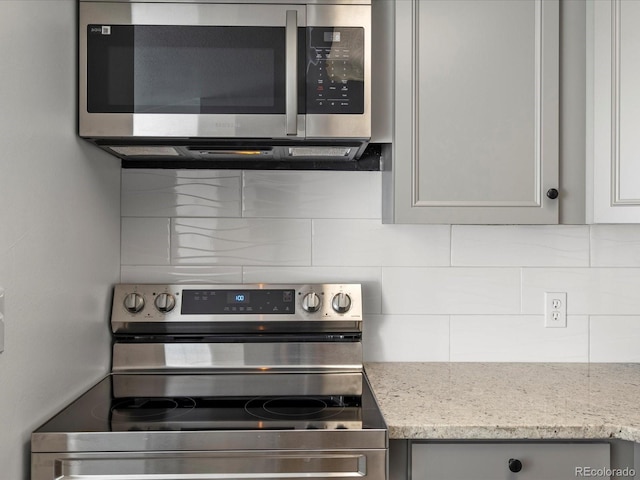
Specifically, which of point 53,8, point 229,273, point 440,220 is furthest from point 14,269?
point 440,220

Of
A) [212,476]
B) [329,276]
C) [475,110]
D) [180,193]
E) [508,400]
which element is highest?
[475,110]

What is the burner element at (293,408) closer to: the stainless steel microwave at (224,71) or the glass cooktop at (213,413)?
the glass cooktop at (213,413)

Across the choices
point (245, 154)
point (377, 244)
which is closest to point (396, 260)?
Result: point (377, 244)

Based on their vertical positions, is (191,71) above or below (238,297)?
above

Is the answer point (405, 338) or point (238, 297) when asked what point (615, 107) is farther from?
point (238, 297)

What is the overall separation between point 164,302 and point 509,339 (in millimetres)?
1094

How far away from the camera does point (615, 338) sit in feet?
6.12

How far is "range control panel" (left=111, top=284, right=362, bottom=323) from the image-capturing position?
1729 mm

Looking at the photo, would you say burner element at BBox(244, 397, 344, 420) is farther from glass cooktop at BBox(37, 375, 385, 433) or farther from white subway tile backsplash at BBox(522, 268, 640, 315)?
white subway tile backsplash at BBox(522, 268, 640, 315)

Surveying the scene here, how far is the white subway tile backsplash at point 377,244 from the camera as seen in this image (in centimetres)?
184

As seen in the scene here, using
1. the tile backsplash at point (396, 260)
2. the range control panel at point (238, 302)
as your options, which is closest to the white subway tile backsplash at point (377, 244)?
the tile backsplash at point (396, 260)

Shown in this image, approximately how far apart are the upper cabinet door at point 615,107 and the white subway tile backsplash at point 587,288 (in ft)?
1.15

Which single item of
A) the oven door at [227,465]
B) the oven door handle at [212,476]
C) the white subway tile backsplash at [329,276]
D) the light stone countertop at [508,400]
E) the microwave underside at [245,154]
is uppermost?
the microwave underside at [245,154]

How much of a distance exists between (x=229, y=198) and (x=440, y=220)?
0.68m
